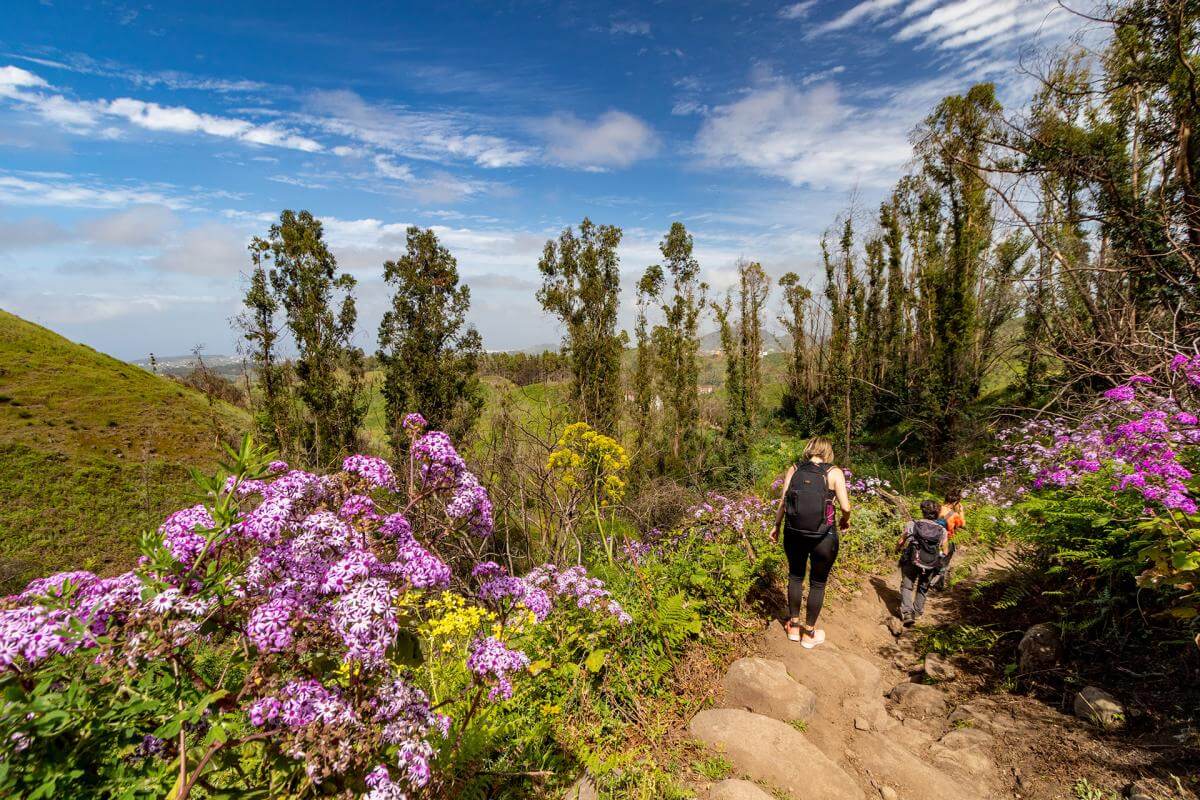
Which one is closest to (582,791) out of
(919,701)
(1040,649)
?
(919,701)

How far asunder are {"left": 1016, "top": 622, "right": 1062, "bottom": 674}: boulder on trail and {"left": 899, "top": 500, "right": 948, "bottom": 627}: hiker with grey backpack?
110 cm

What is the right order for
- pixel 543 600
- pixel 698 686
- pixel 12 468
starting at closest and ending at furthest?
pixel 543 600 < pixel 698 686 < pixel 12 468

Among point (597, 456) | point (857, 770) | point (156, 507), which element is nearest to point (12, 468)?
point (156, 507)

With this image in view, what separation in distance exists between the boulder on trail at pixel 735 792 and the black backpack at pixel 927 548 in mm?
3511

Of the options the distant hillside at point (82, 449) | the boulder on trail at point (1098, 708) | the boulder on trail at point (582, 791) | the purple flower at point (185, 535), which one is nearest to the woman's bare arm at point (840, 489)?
the boulder on trail at point (1098, 708)

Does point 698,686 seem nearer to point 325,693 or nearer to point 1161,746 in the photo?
point 1161,746

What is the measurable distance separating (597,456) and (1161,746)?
532 cm

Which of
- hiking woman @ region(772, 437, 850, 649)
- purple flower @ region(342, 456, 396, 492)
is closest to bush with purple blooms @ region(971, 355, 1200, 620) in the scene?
hiking woman @ region(772, 437, 850, 649)

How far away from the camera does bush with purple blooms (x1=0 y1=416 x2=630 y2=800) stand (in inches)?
50.8

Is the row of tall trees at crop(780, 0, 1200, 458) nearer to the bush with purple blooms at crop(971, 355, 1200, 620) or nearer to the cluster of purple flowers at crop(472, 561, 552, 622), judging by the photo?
the bush with purple blooms at crop(971, 355, 1200, 620)

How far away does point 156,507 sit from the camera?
1452cm

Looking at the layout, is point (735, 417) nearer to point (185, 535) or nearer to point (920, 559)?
point (920, 559)

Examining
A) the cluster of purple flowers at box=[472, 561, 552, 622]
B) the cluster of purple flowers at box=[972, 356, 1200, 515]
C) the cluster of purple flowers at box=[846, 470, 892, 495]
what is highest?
the cluster of purple flowers at box=[972, 356, 1200, 515]

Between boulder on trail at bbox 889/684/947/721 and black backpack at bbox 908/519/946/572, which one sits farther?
black backpack at bbox 908/519/946/572
